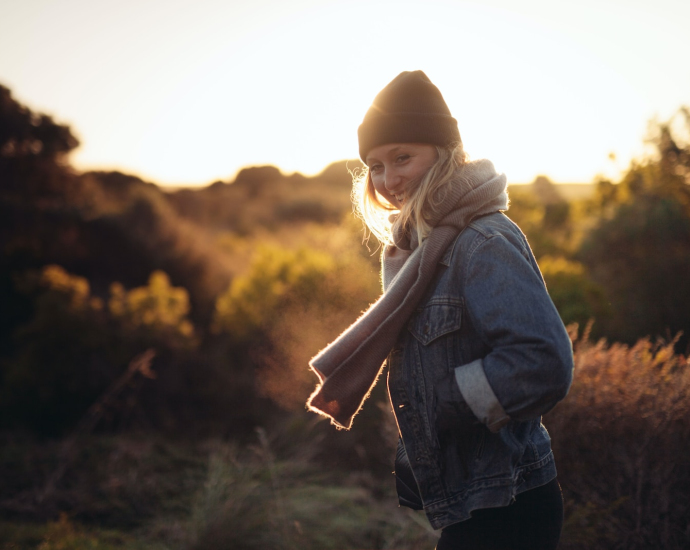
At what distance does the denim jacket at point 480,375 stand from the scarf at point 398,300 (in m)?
0.04

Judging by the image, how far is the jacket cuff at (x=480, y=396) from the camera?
116 cm

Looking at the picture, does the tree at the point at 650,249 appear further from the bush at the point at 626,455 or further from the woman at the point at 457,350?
the woman at the point at 457,350

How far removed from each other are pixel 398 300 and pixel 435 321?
5.1 inches

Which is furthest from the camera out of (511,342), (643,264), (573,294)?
(643,264)

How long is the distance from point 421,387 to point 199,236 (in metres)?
14.3

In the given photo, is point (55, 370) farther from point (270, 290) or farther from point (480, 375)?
point (480, 375)

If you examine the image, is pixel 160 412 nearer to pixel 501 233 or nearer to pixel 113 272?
pixel 501 233

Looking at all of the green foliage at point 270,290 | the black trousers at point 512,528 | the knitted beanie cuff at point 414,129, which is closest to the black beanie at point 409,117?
the knitted beanie cuff at point 414,129

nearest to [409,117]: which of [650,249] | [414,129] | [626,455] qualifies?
[414,129]

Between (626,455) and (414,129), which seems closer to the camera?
(414,129)

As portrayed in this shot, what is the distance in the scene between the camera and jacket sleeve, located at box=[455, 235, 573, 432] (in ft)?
3.63

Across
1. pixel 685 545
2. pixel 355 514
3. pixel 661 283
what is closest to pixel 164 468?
pixel 355 514

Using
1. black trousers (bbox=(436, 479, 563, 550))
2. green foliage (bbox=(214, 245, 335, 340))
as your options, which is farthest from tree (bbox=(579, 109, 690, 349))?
black trousers (bbox=(436, 479, 563, 550))

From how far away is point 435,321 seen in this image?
1329 mm
